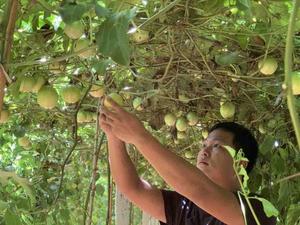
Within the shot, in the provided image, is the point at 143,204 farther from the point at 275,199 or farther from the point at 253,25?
the point at 253,25

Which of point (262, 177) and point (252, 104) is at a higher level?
Result: point (252, 104)

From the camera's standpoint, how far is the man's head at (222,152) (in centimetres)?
183

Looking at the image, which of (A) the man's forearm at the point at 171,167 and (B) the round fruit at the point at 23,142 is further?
(B) the round fruit at the point at 23,142

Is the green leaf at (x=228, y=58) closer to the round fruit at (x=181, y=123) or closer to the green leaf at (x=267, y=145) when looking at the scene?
the green leaf at (x=267, y=145)

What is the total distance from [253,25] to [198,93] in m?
0.63

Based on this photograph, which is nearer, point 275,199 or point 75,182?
point 275,199

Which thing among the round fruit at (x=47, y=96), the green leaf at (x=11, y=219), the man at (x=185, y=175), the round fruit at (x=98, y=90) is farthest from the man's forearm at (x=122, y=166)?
the green leaf at (x=11, y=219)

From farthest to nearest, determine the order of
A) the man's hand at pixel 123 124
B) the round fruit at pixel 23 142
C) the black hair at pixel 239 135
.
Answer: the round fruit at pixel 23 142, the black hair at pixel 239 135, the man's hand at pixel 123 124

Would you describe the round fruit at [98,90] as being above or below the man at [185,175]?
above

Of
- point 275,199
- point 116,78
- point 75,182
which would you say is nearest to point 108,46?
point 116,78

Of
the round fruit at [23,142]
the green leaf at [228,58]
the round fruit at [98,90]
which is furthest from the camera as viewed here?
the round fruit at [23,142]

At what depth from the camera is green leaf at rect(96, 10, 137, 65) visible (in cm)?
87

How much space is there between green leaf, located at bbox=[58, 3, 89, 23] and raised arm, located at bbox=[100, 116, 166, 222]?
95 centimetres

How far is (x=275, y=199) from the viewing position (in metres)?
2.16
